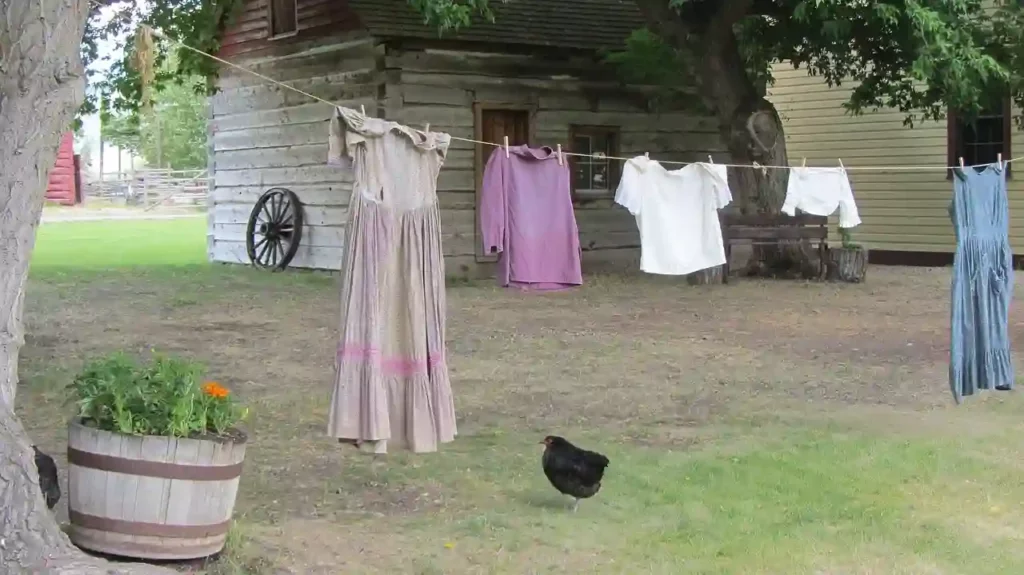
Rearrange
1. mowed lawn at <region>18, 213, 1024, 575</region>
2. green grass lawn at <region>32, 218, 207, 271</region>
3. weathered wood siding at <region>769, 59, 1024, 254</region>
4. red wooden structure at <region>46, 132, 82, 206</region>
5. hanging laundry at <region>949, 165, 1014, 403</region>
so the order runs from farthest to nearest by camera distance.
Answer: red wooden structure at <region>46, 132, 82, 206</region> < green grass lawn at <region>32, 218, 207, 271</region> < weathered wood siding at <region>769, 59, 1024, 254</region> < hanging laundry at <region>949, 165, 1014, 403</region> < mowed lawn at <region>18, 213, 1024, 575</region>

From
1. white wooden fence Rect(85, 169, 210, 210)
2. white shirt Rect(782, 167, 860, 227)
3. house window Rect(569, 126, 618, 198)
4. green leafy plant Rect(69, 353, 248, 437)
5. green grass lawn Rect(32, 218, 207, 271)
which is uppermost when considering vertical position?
white wooden fence Rect(85, 169, 210, 210)

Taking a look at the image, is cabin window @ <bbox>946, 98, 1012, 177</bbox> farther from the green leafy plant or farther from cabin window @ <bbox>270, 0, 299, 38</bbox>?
the green leafy plant

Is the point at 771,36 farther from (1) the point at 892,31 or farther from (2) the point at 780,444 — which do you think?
(2) the point at 780,444

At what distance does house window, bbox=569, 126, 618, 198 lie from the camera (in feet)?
60.3

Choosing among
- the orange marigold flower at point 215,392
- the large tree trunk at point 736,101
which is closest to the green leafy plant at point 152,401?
the orange marigold flower at point 215,392

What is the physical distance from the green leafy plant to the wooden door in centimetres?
1219

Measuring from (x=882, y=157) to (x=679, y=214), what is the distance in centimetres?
1232

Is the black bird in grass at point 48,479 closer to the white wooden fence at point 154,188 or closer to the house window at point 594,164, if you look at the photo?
the house window at point 594,164

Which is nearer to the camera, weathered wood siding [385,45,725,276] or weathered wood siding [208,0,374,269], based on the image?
weathered wood siding [385,45,725,276]

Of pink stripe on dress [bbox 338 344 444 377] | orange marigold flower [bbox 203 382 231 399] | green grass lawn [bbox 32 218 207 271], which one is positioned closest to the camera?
orange marigold flower [bbox 203 382 231 399]

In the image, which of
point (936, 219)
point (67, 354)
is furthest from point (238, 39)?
point (936, 219)

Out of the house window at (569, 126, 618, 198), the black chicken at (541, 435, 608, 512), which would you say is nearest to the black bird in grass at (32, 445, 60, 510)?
the black chicken at (541, 435, 608, 512)

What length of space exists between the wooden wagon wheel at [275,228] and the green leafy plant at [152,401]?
13.1 metres

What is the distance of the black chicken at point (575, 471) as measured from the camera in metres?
5.66
